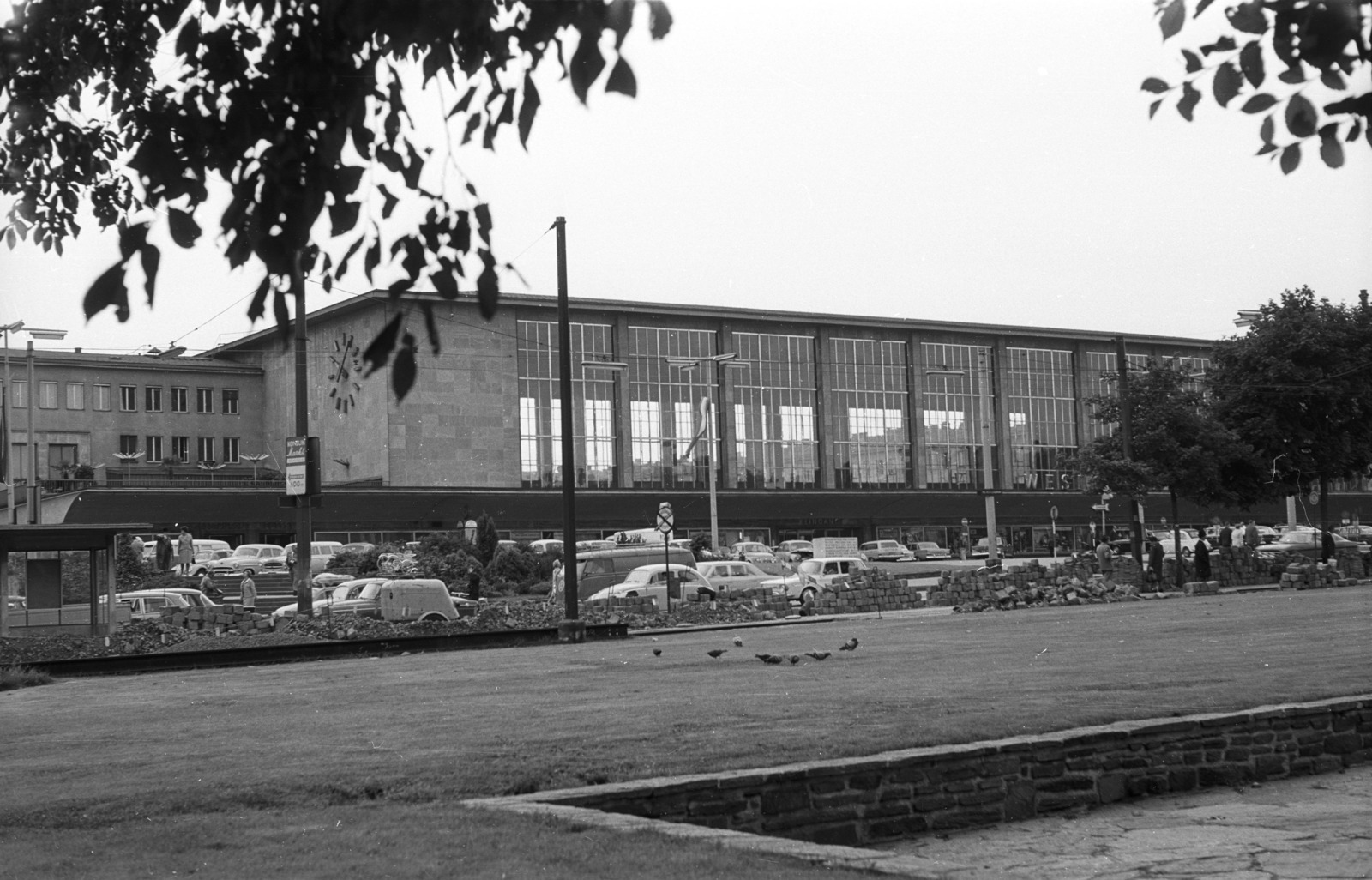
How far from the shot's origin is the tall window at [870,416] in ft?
287

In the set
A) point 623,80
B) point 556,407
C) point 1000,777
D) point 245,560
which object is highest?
point 556,407

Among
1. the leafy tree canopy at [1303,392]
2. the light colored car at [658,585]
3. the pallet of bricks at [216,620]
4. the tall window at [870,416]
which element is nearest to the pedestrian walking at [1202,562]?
the leafy tree canopy at [1303,392]

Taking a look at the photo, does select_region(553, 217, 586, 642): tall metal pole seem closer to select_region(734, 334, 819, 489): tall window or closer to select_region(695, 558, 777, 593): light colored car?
select_region(695, 558, 777, 593): light colored car

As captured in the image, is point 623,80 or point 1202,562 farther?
point 1202,562

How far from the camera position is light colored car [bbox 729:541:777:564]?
182 ft

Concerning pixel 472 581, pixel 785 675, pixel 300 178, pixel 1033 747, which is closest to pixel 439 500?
pixel 472 581

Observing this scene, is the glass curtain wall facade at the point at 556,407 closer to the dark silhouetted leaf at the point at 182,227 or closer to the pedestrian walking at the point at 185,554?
the pedestrian walking at the point at 185,554

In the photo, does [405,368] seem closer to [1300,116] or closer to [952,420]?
[1300,116]

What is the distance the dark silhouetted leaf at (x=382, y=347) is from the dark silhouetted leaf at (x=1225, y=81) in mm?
3137

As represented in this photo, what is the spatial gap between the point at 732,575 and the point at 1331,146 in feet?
126

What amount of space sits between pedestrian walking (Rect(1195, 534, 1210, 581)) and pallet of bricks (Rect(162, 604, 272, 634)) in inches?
1012

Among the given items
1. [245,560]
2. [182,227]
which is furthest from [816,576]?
[182,227]

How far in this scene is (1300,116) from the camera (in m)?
5.46

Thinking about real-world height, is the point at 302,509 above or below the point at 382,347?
above
